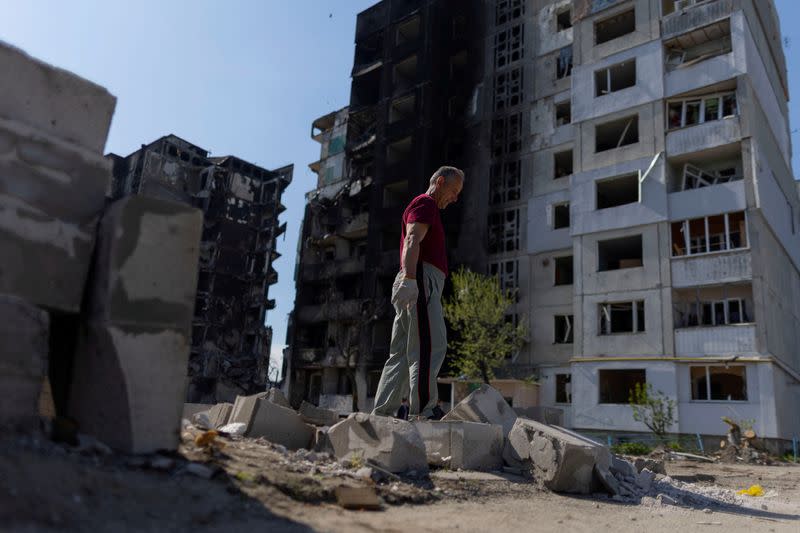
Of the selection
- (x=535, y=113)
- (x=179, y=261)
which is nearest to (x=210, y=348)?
(x=535, y=113)

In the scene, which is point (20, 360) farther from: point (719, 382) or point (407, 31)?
point (407, 31)

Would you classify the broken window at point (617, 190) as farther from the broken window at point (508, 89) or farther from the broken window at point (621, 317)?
the broken window at point (508, 89)

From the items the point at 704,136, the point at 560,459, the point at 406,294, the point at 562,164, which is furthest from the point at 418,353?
the point at 562,164

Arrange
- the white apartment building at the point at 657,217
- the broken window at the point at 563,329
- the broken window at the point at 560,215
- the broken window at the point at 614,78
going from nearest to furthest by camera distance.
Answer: the white apartment building at the point at 657,217, the broken window at the point at 614,78, the broken window at the point at 563,329, the broken window at the point at 560,215

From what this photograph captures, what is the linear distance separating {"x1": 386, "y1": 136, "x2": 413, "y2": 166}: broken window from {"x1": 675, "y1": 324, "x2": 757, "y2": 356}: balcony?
19502 millimetres

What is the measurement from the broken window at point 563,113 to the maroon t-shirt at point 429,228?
26969 mm

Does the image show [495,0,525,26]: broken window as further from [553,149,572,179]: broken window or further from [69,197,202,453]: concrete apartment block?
[69,197,202,453]: concrete apartment block

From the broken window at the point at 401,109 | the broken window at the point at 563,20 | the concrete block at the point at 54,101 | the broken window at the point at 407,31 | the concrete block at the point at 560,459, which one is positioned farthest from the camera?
the broken window at the point at 407,31

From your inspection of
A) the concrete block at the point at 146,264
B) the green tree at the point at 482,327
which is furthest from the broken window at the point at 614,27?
the concrete block at the point at 146,264

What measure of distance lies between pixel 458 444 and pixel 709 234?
2170 centimetres

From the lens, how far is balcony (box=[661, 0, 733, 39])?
24.9 meters

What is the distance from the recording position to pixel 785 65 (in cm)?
3234

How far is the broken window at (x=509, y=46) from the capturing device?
34.1 m

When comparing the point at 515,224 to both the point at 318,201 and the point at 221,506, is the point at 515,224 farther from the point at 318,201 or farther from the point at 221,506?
the point at 221,506
